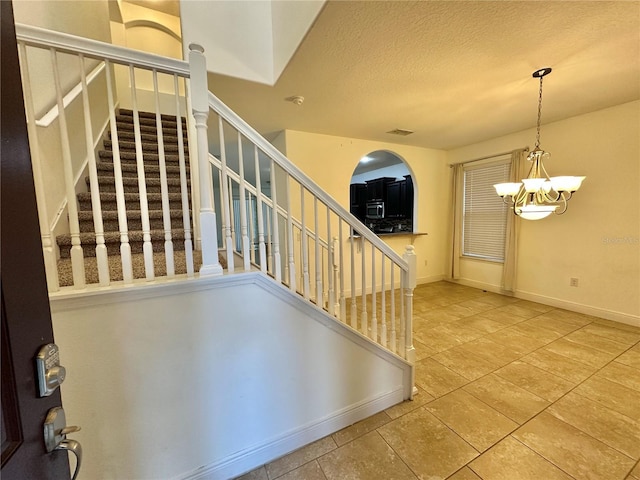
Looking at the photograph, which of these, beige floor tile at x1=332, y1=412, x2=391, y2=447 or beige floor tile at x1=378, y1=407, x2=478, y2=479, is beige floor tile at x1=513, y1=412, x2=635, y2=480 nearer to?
beige floor tile at x1=378, y1=407, x2=478, y2=479

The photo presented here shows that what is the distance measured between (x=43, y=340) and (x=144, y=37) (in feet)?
19.0

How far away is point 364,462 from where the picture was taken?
146 cm

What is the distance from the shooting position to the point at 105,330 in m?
1.08

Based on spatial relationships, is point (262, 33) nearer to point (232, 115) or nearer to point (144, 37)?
point (232, 115)

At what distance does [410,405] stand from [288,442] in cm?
92

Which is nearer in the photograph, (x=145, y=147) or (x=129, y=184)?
(x=129, y=184)

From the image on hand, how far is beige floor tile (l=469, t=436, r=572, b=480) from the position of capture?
4.47 ft

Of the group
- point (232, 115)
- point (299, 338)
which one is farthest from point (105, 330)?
point (232, 115)

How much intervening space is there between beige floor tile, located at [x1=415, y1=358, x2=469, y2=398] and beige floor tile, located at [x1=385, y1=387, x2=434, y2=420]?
0.06 m

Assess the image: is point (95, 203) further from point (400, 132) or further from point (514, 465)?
point (400, 132)

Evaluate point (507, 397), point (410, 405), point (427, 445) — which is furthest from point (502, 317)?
point (427, 445)

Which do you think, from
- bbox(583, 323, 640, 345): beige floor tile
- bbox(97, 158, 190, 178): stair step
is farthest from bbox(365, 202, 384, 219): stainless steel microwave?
bbox(97, 158, 190, 178): stair step

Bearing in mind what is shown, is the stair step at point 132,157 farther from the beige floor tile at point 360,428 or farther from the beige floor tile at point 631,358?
the beige floor tile at point 631,358

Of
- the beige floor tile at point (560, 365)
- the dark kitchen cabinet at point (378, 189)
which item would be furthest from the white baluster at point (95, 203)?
the dark kitchen cabinet at point (378, 189)
